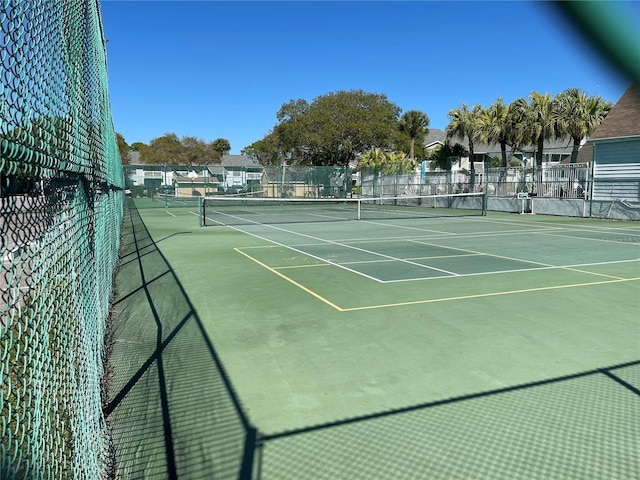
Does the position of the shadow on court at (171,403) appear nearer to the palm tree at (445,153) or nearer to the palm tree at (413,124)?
the palm tree at (445,153)

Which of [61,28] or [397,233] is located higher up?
[61,28]

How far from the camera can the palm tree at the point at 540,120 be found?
3453 cm

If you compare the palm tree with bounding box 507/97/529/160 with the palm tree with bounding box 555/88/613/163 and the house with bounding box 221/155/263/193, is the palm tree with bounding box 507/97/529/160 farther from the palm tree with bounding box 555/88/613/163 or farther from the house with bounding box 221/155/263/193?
the house with bounding box 221/155/263/193

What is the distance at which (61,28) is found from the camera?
10.3 feet

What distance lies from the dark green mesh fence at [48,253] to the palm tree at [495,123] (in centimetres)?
3731

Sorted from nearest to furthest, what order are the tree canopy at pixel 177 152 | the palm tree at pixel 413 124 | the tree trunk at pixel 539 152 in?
the tree trunk at pixel 539 152 → the palm tree at pixel 413 124 → the tree canopy at pixel 177 152

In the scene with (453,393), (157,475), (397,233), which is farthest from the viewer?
(397,233)

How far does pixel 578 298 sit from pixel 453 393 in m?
4.75

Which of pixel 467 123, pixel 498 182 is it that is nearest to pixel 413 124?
pixel 467 123

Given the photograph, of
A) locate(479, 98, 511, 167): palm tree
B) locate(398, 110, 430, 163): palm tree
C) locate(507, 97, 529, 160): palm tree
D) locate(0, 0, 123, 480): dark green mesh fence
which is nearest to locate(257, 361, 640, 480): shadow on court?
locate(0, 0, 123, 480): dark green mesh fence

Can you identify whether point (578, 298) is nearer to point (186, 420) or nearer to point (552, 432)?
point (552, 432)

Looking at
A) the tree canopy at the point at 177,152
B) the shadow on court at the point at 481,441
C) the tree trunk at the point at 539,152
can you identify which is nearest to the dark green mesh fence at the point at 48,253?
the shadow on court at the point at 481,441

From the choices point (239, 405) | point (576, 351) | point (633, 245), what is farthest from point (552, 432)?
point (633, 245)

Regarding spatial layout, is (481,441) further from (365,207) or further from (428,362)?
(365,207)
